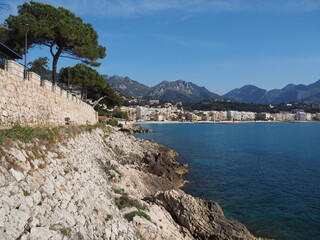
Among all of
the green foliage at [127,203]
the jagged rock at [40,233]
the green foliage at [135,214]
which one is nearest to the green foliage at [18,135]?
the jagged rock at [40,233]

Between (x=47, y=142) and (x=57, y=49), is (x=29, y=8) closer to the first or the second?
(x=57, y=49)

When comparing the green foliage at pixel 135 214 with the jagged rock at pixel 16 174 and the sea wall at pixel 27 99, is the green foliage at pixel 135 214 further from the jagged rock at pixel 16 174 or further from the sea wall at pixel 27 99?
the sea wall at pixel 27 99

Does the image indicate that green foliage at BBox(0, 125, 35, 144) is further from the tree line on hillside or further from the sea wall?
the tree line on hillside

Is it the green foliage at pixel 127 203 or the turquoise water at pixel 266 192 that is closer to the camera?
the green foliage at pixel 127 203

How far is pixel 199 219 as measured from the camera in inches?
427

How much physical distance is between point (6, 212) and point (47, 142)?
460 centimetres

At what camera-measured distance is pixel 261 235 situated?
12.7m

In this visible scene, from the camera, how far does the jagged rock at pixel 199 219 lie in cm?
1045

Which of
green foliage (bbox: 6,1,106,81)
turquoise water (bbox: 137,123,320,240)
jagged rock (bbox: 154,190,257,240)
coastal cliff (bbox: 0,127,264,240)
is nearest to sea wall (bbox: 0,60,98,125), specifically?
coastal cliff (bbox: 0,127,264,240)

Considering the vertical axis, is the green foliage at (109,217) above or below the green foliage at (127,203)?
above

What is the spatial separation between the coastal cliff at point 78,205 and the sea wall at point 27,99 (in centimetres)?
227

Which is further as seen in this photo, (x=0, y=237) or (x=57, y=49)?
(x=57, y=49)

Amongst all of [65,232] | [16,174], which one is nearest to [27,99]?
[16,174]

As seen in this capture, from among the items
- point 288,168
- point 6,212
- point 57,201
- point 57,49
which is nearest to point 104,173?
point 57,201
